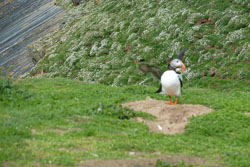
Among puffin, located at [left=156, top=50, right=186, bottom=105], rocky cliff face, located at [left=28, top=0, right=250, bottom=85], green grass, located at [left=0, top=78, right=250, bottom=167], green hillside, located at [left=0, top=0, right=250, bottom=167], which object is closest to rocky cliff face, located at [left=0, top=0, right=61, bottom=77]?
green hillside, located at [left=0, top=0, right=250, bottom=167]

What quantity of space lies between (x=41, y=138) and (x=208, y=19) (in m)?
28.2

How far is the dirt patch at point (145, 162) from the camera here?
9.45 metres

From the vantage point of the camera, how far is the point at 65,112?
14.9 m

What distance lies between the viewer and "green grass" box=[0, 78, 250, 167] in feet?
33.9

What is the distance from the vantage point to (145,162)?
32.7 feet

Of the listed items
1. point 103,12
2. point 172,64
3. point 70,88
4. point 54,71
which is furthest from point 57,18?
point 172,64

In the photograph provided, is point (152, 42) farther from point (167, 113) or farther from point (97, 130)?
point (97, 130)

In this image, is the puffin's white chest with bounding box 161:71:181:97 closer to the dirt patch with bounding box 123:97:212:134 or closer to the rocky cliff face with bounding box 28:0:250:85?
the dirt patch with bounding box 123:97:212:134

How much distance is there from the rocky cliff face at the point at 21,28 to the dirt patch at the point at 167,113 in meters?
29.6

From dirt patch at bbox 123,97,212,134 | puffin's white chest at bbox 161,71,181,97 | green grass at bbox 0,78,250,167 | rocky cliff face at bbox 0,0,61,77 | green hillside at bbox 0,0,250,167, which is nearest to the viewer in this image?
green grass at bbox 0,78,250,167

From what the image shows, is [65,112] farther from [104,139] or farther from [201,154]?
[201,154]

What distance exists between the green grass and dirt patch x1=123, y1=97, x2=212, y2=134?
51cm

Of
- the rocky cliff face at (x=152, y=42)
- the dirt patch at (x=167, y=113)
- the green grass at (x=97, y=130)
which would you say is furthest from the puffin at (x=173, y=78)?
the rocky cliff face at (x=152, y=42)

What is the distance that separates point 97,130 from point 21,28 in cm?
5203
